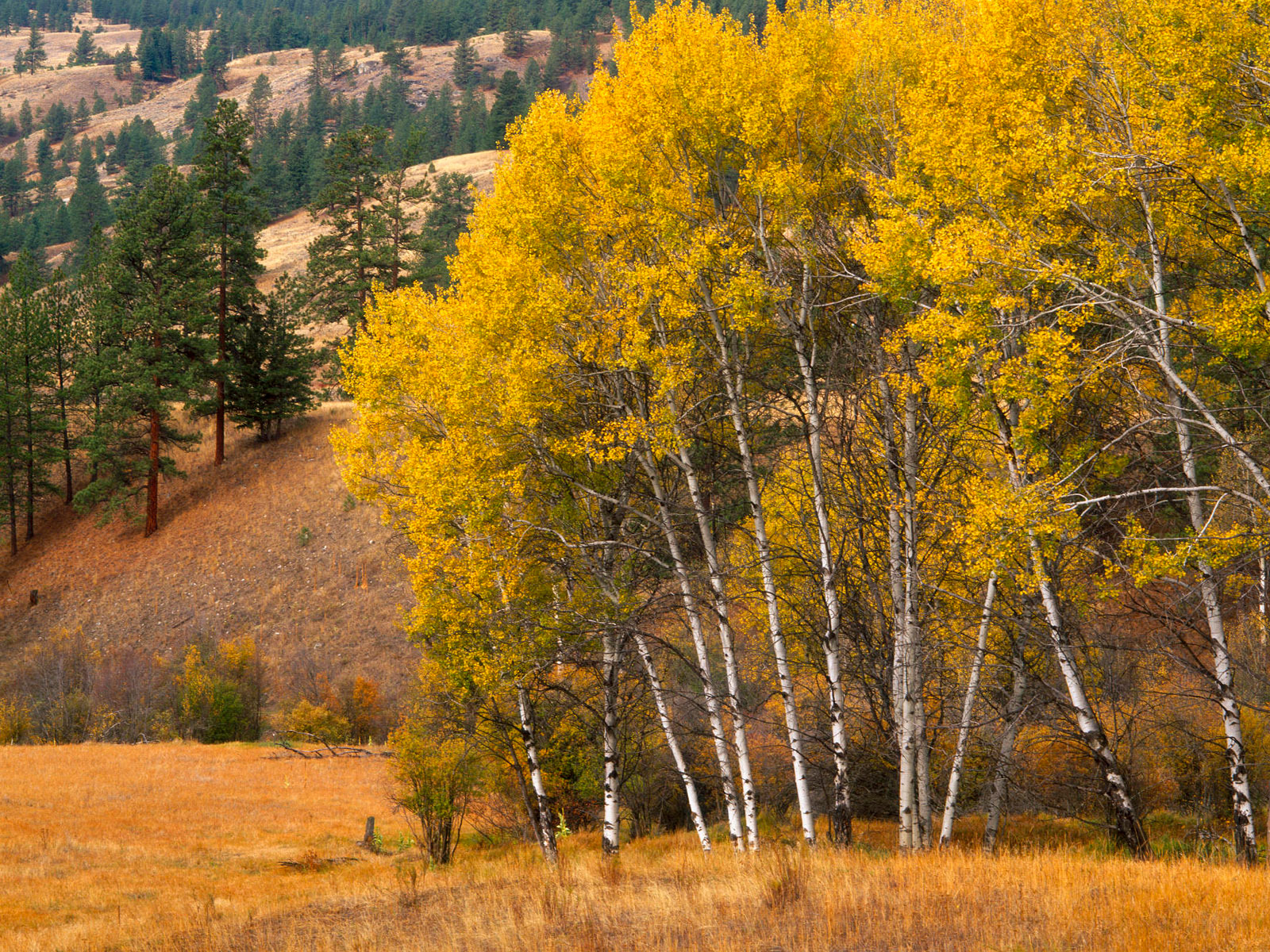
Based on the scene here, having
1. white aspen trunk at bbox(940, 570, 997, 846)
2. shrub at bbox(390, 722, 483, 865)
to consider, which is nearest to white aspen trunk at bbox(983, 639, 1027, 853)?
white aspen trunk at bbox(940, 570, 997, 846)

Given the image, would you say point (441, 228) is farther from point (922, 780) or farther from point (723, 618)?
point (922, 780)

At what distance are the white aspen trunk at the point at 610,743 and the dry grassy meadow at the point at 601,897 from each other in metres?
0.66

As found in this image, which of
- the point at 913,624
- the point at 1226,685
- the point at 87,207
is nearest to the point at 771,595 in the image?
the point at 913,624

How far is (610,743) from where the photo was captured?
13.8m

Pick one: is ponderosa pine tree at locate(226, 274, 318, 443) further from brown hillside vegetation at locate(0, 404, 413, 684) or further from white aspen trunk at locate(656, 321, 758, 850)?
white aspen trunk at locate(656, 321, 758, 850)

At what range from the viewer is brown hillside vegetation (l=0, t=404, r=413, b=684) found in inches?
1640

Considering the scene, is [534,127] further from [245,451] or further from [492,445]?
[245,451]

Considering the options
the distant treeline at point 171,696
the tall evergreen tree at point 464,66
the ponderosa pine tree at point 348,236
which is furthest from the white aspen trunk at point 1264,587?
the tall evergreen tree at point 464,66

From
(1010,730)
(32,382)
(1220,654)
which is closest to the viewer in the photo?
(1220,654)

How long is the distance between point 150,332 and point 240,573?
12656 mm

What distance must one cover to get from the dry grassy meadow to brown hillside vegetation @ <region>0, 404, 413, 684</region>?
18489 mm

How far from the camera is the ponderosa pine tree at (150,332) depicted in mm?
42531

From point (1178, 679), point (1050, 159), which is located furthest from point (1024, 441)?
point (1178, 679)

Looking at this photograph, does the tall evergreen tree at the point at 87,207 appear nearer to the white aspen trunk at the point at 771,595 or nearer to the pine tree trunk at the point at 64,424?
the pine tree trunk at the point at 64,424
